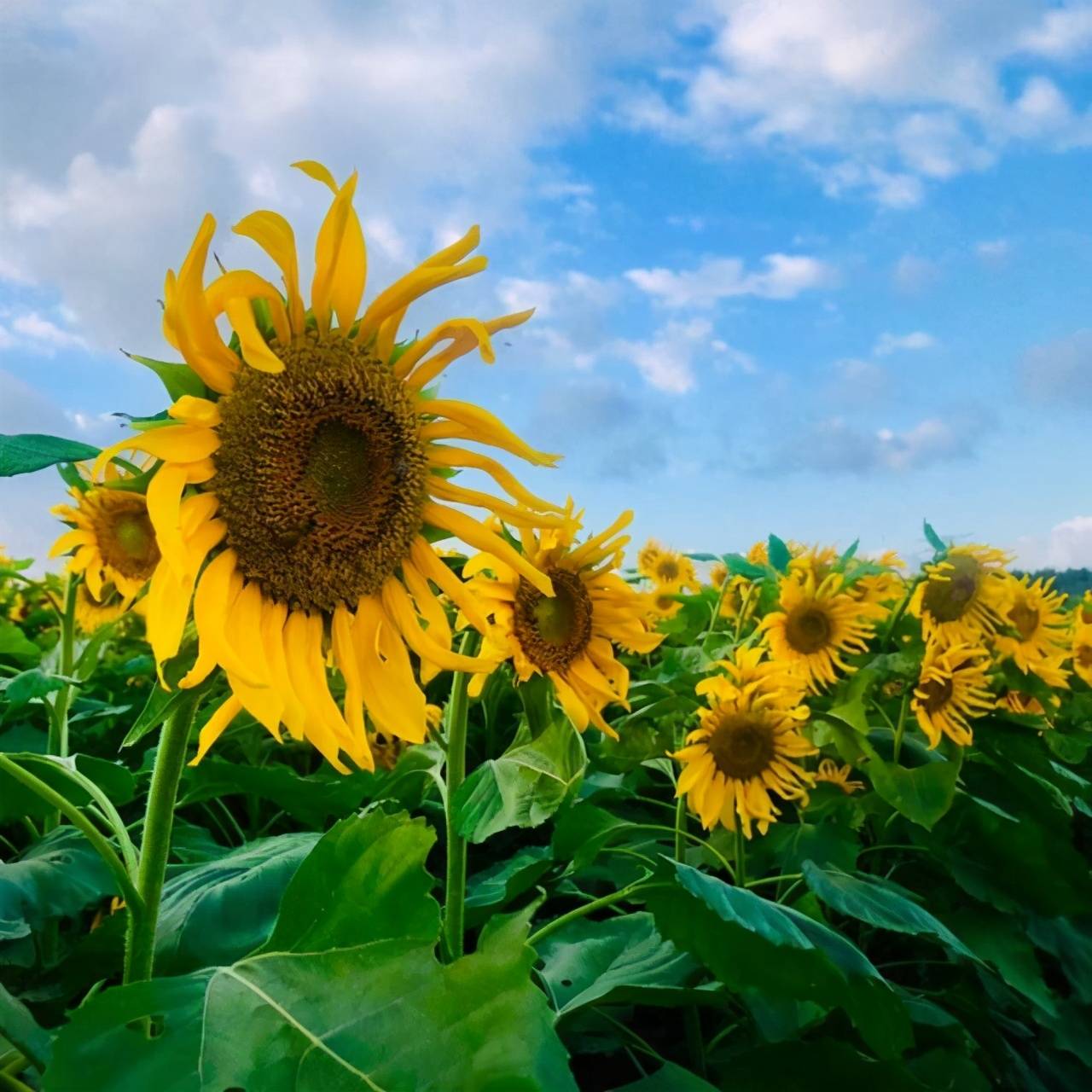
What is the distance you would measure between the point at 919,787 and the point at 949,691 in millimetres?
588

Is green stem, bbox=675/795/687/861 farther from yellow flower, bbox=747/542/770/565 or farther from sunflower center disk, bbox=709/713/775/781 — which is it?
yellow flower, bbox=747/542/770/565

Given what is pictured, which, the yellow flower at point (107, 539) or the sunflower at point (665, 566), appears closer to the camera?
the yellow flower at point (107, 539)

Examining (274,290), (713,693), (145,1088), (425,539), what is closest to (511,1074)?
(145,1088)

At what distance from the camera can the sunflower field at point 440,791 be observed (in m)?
0.93

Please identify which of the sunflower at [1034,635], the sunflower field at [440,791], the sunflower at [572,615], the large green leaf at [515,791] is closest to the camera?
the sunflower field at [440,791]

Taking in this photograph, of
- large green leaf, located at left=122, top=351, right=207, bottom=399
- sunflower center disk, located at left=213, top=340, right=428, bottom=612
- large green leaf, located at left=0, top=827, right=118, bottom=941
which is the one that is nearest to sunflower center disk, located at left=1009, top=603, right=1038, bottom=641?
sunflower center disk, located at left=213, top=340, right=428, bottom=612

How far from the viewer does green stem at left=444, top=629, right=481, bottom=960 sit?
149 centimetres

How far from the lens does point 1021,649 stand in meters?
3.11

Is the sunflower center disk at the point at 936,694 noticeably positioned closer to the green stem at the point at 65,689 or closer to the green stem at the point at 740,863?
the green stem at the point at 740,863

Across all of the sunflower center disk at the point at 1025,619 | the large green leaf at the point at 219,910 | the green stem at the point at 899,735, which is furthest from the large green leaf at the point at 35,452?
the sunflower center disk at the point at 1025,619

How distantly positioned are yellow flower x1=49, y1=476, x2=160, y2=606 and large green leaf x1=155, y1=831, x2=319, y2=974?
4.46ft

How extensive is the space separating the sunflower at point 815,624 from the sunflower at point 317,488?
5.41 ft

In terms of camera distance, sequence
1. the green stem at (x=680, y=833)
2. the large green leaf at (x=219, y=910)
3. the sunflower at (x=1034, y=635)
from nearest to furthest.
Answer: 1. the large green leaf at (x=219, y=910)
2. the green stem at (x=680, y=833)
3. the sunflower at (x=1034, y=635)

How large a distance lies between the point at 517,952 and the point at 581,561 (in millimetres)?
1142
